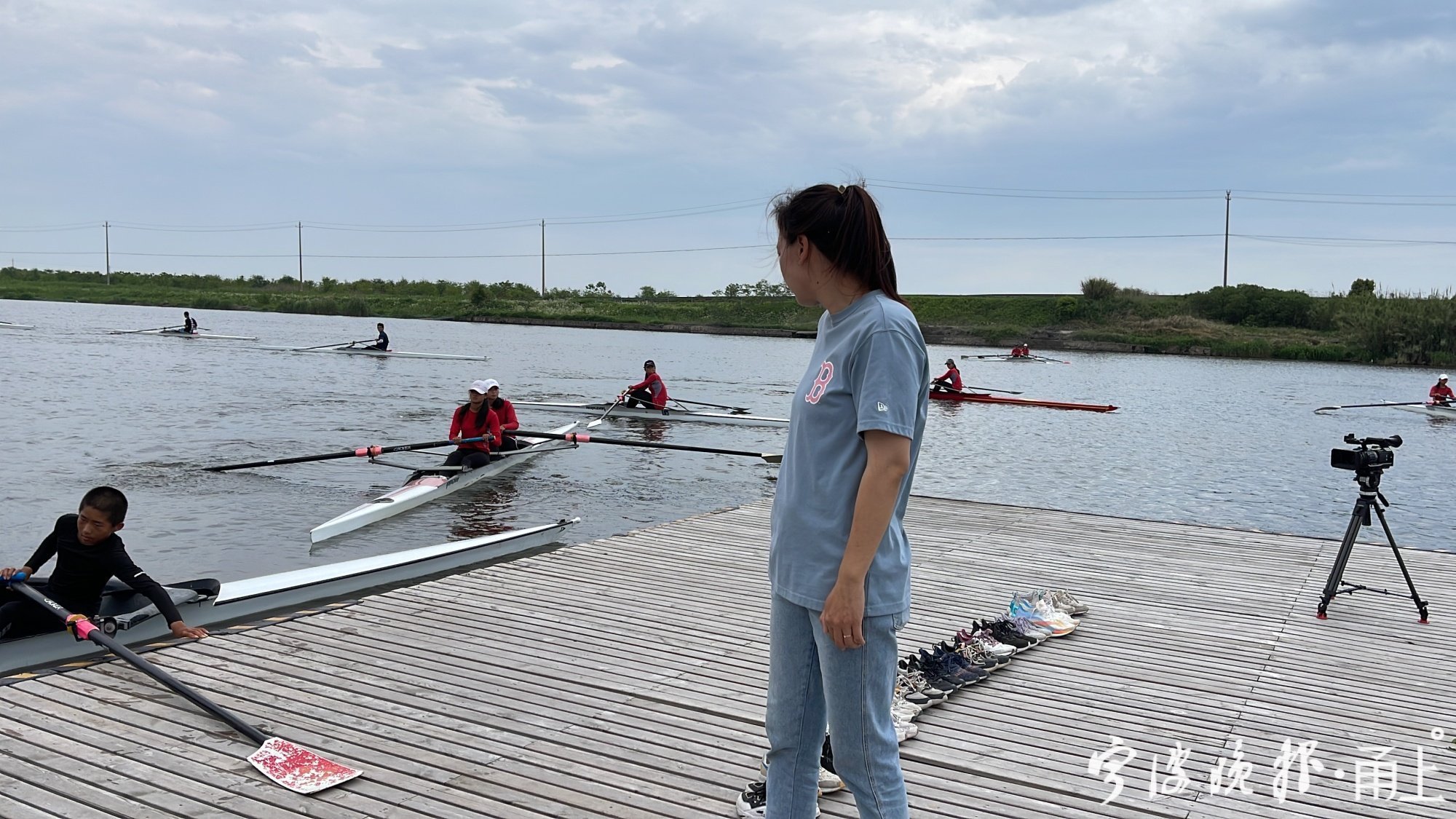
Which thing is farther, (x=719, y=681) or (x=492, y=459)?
(x=492, y=459)

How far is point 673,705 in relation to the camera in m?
4.60

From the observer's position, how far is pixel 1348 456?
5941 millimetres

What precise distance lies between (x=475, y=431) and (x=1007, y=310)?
7417cm

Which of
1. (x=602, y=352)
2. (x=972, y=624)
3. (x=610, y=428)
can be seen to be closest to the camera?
(x=972, y=624)

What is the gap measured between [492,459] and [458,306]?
85.5 metres

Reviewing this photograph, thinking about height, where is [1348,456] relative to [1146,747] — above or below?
above

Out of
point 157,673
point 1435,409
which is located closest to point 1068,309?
point 1435,409

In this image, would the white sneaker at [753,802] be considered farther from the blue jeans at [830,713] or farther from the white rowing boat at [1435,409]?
the white rowing boat at [1435,409]

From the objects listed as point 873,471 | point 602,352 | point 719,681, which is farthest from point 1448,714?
point 602,352

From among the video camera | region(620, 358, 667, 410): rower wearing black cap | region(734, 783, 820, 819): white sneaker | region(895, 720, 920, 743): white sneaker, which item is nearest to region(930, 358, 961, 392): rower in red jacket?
region(620, 358, 667, 410): rower wearing black cap

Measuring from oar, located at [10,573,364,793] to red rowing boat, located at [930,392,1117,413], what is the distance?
2647 centimetres

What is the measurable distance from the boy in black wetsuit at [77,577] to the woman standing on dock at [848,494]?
4.15 m

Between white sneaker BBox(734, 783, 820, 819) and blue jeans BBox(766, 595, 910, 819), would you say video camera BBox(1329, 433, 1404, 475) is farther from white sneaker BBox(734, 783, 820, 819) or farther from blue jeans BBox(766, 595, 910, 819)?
blue jeans BBox(766, 595, 910, 819)

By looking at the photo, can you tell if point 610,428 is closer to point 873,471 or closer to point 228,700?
point 228,700
